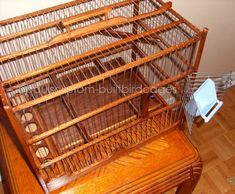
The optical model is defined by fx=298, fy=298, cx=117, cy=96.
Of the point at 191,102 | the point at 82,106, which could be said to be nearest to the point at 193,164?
the point at 191,102

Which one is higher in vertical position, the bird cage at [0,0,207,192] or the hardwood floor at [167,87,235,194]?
the bird cage at [0,0,207,192]


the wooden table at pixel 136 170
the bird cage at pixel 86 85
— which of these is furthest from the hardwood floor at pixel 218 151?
the bird cage at pixel 86 85

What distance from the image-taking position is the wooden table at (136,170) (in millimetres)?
1008

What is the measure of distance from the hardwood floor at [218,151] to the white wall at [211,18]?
33cm

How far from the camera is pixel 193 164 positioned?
42.4 inches

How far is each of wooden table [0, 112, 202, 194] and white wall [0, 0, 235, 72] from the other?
0.48m

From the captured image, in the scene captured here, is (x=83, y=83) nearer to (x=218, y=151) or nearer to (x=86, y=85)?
(x=86, y=85)

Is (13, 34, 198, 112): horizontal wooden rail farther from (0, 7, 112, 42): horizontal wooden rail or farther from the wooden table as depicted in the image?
the wooden table

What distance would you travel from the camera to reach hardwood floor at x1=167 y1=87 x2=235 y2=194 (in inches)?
63.8

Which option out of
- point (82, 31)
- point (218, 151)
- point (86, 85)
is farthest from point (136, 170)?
point (218, 151)

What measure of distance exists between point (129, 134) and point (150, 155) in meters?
0.11

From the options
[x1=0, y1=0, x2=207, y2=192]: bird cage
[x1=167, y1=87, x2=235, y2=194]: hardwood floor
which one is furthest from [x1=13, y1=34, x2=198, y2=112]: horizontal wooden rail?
[x1=167, y1=87, x2=235, y2=194]: hardwood floor

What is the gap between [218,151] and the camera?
177 cm

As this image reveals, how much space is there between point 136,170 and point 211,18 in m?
0.96
